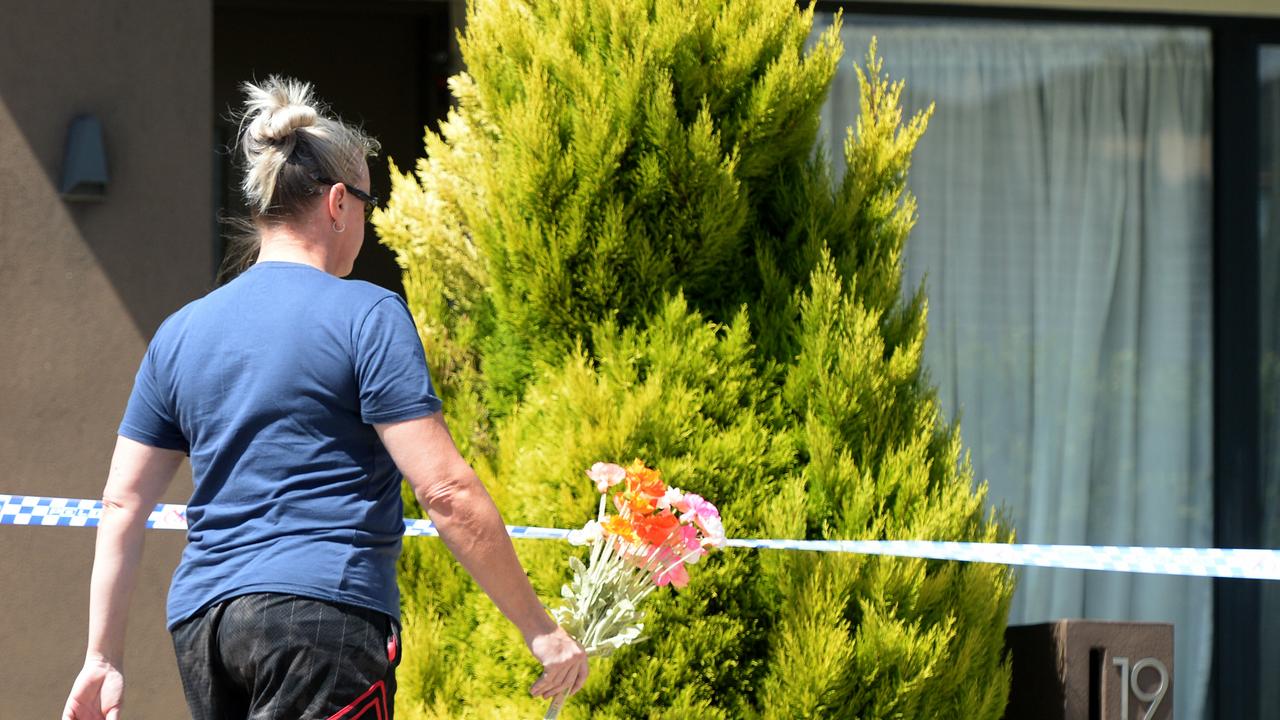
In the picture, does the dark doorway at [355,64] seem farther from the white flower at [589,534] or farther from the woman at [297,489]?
the woman at [297,489]

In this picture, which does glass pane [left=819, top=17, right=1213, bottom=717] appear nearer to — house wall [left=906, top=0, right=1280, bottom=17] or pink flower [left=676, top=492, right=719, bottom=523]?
house wall [left=906, top=0, right=1280, bottom=17]

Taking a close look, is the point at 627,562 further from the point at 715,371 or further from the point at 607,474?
the point at 715,371

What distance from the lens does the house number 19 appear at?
4.16 metres

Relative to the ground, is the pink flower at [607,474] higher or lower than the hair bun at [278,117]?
lower

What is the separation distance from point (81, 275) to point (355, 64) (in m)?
2.52

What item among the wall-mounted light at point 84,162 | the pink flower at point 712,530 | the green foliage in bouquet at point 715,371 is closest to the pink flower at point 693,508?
the pink flower at point 712,530

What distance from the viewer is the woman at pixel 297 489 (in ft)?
7.57

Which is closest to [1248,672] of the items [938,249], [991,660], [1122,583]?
[1122,583]

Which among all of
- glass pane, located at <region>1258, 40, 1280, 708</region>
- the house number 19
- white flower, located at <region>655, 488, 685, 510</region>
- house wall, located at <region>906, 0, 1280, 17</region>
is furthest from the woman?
glass pane, located at <region>1258, 40, 1280, 708</region>

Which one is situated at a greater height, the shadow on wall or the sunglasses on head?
the shadow on wall

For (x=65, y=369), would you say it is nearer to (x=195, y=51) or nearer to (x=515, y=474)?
(x=195, y=51)

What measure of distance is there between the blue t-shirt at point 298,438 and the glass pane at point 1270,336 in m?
4.88

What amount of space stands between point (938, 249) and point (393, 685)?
4.07 m

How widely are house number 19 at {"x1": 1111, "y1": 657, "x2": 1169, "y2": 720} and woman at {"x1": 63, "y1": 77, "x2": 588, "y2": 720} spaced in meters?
2.23
